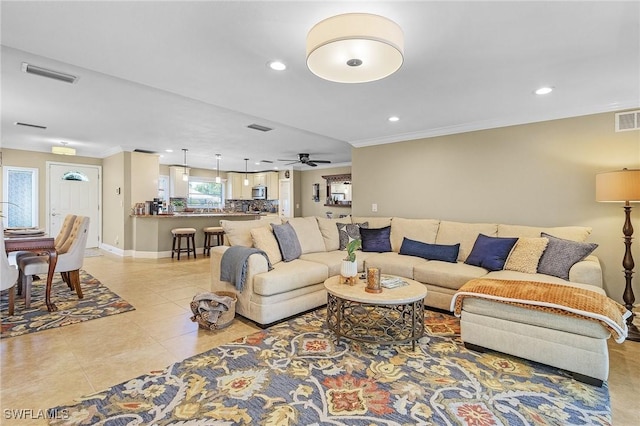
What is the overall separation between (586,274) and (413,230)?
1.98m

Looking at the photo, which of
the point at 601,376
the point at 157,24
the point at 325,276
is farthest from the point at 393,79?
the point at 601,376

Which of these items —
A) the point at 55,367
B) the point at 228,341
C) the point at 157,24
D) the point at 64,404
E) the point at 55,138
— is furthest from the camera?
the point at 55,138

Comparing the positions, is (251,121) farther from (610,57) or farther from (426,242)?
(610,57)

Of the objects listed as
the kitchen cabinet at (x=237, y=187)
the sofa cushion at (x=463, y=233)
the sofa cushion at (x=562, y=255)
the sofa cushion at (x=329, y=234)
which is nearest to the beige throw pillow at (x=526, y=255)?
the sofa cushion at (x=562, y=255)

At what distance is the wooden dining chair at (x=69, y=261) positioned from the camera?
3416mm

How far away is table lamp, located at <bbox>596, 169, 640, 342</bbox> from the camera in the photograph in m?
2.80

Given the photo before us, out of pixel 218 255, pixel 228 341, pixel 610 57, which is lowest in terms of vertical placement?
pixel 228 341

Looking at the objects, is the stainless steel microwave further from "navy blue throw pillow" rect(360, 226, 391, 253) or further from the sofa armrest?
the sofa armrest

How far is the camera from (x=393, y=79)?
281 cm

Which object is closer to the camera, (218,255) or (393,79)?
(393,79)

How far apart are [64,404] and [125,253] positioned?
5.77 meters

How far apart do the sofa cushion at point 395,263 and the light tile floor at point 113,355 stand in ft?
5.70

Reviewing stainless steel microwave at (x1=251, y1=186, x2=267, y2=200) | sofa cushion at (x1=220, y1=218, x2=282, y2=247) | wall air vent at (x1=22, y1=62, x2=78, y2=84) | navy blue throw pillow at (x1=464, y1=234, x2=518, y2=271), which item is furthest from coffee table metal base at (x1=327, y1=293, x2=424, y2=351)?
stainless steel microwave at (x1=251, y1=186, x2=267, y2=200)

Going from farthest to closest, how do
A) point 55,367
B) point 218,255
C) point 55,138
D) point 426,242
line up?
point 55,138 → point 426,242 → point 218,255 → point 55,367
